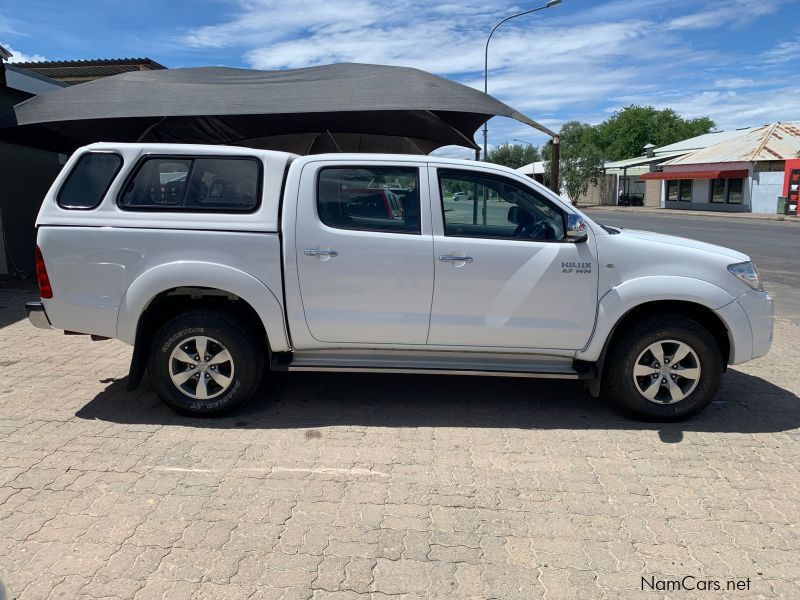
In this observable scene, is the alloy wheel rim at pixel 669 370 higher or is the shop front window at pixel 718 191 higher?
the shop front window at pixel 718 191

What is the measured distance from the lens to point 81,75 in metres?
15.8

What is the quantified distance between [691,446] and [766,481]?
0.54 metres

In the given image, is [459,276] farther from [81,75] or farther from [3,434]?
[81,75]

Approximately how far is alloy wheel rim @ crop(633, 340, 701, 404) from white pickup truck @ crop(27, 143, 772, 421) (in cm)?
1

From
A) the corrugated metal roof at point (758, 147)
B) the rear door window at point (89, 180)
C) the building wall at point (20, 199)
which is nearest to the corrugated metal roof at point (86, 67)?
the building wall at point (20, 199)

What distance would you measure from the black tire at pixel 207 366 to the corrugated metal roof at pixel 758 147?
38.0m

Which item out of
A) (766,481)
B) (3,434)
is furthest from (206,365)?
(766,481)

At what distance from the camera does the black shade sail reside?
6750mm

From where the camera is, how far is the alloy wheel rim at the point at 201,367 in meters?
4.45

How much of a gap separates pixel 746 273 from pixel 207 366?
387cm

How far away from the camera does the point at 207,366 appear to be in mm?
4480

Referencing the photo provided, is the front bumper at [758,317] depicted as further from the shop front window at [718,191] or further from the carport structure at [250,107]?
the shop front window at [718,191]

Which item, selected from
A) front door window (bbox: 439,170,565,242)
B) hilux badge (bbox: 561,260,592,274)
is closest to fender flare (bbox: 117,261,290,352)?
front door window (bbox: 439,170,565,242)

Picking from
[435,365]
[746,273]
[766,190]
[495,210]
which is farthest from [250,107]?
[766,190]
